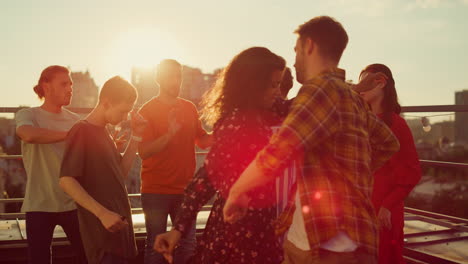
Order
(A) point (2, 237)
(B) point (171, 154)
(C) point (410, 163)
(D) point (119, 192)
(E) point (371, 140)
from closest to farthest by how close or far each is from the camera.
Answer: (E) point (371, 140) < (D) point (119, 192) < (C) point (410, 163) < (B) point (171, 154) < (A) point (2, 237)

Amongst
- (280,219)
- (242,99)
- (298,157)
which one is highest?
(242,99)

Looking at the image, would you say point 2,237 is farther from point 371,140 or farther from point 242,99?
point 371,140

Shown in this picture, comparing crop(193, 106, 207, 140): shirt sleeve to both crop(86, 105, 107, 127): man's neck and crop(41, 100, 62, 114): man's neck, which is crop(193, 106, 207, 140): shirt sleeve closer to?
crop(41, 100, 62, 114): man's neck

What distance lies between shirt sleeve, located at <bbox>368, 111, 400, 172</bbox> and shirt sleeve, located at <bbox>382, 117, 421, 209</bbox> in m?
0.70

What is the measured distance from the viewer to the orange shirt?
3660 millimetres

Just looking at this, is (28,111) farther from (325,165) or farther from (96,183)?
(325,165)

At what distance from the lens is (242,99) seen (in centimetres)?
218

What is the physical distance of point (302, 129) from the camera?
5.64 ft

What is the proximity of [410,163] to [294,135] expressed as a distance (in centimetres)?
158

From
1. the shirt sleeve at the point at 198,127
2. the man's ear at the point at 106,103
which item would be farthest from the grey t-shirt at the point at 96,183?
the shirt sleeve at the point at 198,127

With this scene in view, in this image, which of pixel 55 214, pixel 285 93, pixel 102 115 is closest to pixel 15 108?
pixel 55 214

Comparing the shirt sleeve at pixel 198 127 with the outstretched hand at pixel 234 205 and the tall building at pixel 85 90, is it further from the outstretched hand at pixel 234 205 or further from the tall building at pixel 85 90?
the tall building at pixel 85 90

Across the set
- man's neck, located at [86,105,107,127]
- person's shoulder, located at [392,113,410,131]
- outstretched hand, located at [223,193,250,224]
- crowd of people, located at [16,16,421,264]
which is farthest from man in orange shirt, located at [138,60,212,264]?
outstretched hand, located at [223,193,250,224]

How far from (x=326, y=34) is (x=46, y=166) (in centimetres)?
217
